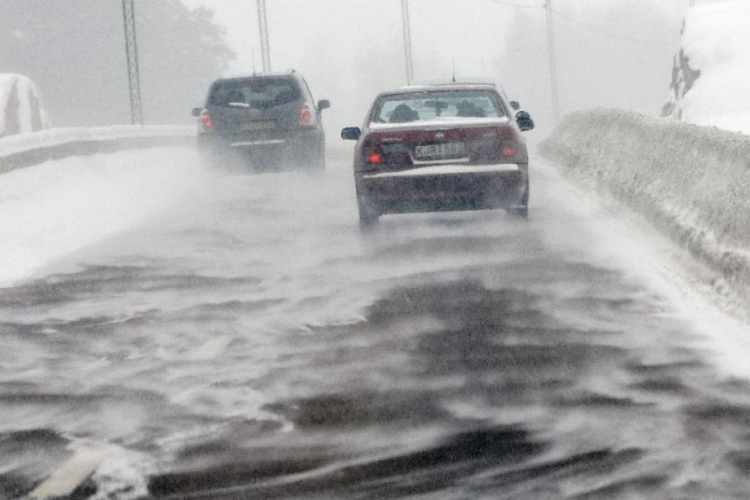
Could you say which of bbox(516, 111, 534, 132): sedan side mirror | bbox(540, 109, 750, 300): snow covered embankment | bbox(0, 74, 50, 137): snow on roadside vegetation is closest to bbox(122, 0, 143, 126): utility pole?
bbox(0, 74, 50, 137): snow on roadside vegetation

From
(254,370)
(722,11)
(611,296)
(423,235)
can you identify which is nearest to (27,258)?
(423,235)

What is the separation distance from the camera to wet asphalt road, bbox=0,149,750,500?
19.8ft

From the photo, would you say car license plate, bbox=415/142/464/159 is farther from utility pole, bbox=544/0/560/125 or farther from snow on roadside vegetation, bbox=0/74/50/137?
utility pole, bbox=544/0/560/125

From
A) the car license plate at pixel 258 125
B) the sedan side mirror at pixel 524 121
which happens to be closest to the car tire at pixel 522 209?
the sedan side mirror at pixel 524 121

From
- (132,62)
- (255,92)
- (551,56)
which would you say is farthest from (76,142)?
(551,56)

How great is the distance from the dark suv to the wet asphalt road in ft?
34.2

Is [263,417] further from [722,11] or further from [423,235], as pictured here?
[722,11]

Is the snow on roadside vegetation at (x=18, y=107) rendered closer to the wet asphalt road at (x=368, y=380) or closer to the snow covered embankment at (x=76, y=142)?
the snow covered embankment at (x=76, y=142)

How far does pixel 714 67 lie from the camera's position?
46.1 metres

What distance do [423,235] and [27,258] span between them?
394cm

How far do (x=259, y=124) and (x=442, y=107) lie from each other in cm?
881

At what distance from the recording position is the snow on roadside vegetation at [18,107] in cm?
3603

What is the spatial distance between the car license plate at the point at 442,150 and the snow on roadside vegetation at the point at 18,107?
20518mm

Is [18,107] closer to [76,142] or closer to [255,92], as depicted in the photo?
[255,92]
